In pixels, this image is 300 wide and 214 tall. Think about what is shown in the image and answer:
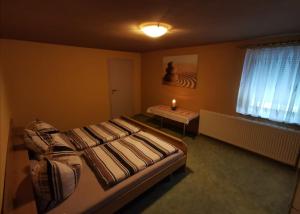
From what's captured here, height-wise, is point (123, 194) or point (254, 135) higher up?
point (254, 135)

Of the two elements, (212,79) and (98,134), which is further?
(212,79)

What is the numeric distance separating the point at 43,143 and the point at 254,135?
3.27 metres

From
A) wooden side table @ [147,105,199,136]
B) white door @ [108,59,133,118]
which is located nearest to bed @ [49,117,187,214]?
wooden side table @ [147,105,199,136]

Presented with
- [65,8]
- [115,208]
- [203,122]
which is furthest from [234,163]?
[65,8]

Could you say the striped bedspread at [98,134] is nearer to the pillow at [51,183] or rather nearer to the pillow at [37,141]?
the pillow at [37,141]

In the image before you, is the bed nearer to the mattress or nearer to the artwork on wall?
the mattress

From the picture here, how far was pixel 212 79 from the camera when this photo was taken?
3.23m

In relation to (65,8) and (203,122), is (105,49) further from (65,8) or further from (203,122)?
(203,122)

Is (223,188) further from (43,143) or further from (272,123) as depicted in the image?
(43,143)

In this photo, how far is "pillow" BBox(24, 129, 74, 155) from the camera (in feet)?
5.29

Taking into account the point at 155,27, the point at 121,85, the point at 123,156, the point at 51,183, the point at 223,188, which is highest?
the point at 155,27

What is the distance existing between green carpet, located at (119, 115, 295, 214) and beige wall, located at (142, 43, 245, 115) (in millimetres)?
1099

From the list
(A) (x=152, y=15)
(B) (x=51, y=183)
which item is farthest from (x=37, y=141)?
(A) (x=152, y=15)

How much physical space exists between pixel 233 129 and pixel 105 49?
3.65m
